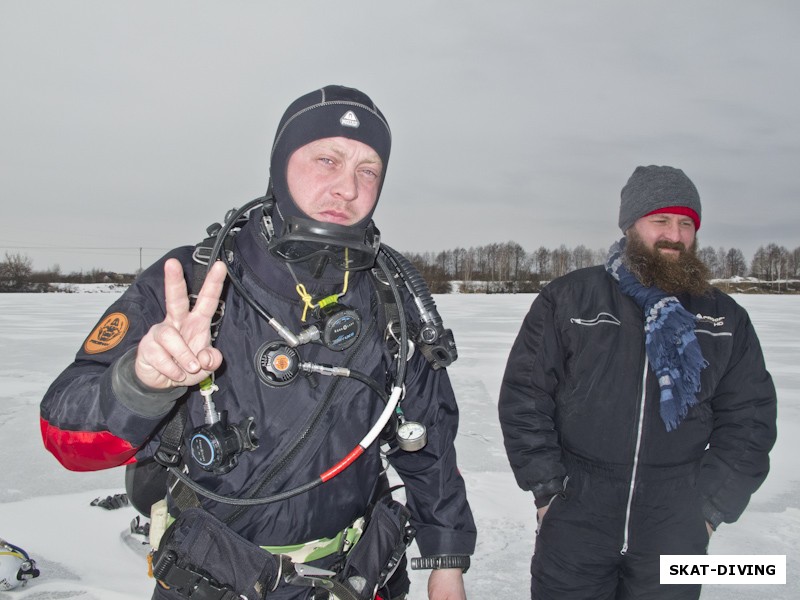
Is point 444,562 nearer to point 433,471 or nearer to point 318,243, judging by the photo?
point 433,471

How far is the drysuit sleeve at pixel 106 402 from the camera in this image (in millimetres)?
1175

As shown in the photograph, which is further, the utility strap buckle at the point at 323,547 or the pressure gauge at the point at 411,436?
the pressure gauge at the point at 411,436

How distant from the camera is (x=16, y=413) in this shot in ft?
17.4

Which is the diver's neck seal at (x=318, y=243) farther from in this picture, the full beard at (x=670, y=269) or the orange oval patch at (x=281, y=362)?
the full beard at (x=670, y=269)

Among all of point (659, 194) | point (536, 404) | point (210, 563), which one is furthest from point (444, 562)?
point (659, 194)

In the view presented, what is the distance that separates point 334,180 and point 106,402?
0.91m

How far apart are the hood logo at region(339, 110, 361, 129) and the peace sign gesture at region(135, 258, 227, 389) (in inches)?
29.7

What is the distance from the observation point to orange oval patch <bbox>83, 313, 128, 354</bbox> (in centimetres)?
134

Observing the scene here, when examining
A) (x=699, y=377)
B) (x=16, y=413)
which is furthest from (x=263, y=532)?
(x=16, y=413)

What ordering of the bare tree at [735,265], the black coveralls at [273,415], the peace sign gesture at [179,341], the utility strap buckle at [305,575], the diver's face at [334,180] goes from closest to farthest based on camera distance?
the peace sign gesture at [179,341], the black coveralls at [273,415], the utility strap buckle at [305,575], the diver's face at [334,180], the bare tree at [735,265]

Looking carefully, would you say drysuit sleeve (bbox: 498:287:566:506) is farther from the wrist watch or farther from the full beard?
the wrist watch

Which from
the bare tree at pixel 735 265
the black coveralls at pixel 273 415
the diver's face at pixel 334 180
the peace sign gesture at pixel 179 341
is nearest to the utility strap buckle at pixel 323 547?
the black coveralls at pixel 273 415

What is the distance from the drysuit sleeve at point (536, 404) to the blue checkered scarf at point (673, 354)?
1.27 ft

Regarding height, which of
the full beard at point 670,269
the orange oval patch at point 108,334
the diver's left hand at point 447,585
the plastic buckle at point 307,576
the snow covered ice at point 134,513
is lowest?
the snow covered ice at point 134,513
